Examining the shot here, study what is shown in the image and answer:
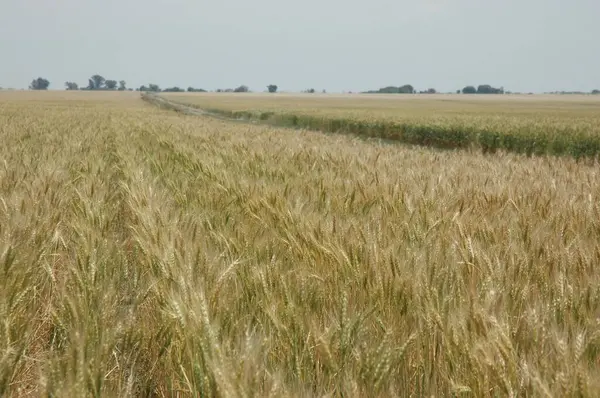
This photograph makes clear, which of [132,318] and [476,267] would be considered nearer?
[132,318]

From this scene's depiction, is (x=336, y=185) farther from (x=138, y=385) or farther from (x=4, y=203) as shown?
(x=138, y=385)

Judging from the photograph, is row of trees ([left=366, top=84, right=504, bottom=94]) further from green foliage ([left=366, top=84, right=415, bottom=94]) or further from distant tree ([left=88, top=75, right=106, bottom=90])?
distant tree ([left=88, top=75, right=106, bottom=90])

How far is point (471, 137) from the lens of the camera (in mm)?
16047

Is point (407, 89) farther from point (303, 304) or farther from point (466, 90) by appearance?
point (303, 304)

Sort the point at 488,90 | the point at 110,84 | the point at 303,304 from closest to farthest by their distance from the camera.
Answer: the point at 303,304, the point at 488,90, the point at 110,84

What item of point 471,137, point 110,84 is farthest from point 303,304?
point 110,84

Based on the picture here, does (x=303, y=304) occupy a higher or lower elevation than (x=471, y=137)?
higher

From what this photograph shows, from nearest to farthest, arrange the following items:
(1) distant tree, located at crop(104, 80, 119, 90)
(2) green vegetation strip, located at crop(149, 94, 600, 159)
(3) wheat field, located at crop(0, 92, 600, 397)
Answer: (3) wheat field, located at crop(0, 92, 600, 397), (2) green vegetation strip, located at crop(149, 94, 600, 159), (1) distant tree, located at crop(104, 80, 119, 90)

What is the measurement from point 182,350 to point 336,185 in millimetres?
2177

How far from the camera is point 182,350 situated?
42.4 inches

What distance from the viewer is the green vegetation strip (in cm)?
1373

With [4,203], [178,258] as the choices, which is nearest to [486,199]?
[178,258]

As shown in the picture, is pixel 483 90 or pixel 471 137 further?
pixel 483 90

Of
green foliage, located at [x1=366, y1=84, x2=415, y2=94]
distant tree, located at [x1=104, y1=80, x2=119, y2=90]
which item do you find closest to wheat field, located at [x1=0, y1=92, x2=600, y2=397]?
green foliage, located at [x1=366, y1=84, x2=415, y2=94]
